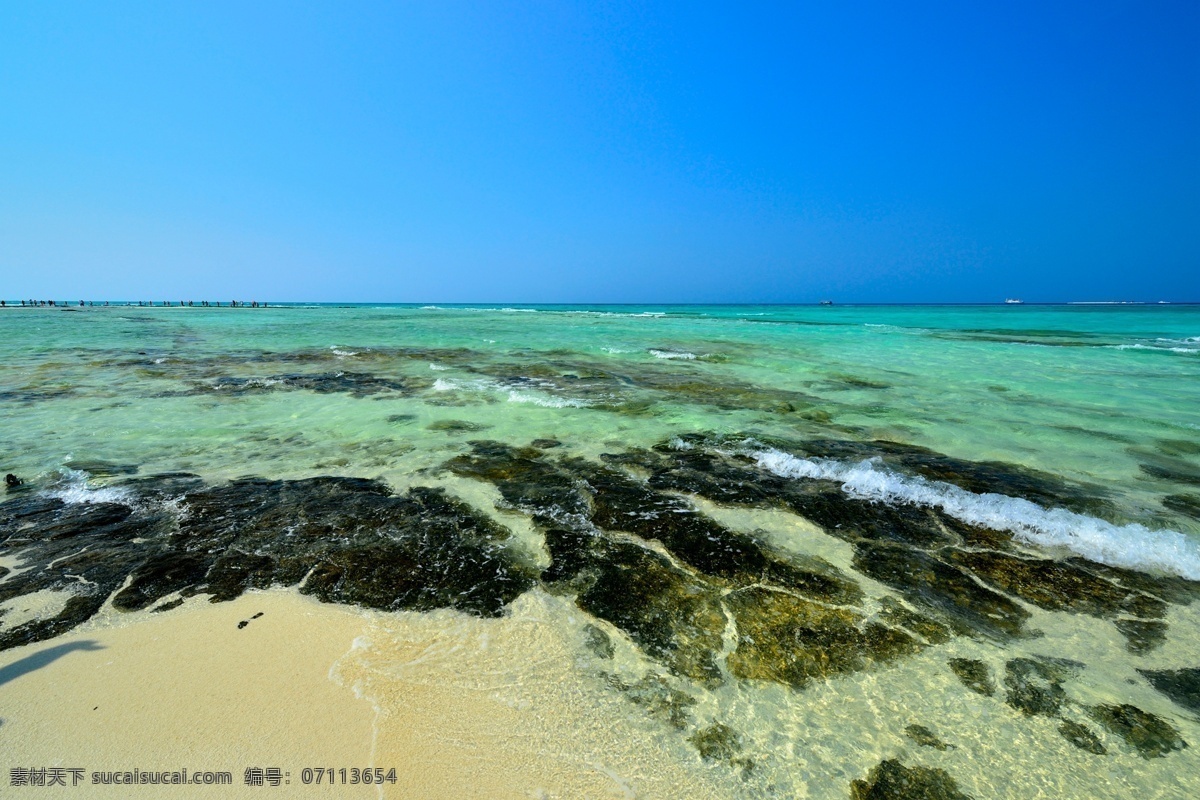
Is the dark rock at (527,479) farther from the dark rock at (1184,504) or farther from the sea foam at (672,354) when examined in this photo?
the sea foam at (672,354)

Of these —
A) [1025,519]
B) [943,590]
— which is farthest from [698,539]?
[1025,519]

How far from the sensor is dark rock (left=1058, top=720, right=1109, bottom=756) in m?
2.61

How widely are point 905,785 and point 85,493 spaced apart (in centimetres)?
794

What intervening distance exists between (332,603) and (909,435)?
28.1 feet

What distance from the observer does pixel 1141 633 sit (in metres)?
3.51

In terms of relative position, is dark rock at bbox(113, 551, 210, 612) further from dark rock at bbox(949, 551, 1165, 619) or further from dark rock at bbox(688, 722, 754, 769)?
dark rock at bbox(949, 551, 1165, 619)

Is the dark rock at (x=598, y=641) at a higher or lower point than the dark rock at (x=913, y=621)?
lower

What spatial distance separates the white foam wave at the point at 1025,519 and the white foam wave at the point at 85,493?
7.60m

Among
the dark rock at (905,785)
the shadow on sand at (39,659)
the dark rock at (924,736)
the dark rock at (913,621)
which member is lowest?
the dark rock at (905,785)

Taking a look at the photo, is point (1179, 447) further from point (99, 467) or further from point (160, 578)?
point (99, 467)

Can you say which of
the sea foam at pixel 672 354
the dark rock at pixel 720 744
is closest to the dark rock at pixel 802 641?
the dark rock at pixel 720 744

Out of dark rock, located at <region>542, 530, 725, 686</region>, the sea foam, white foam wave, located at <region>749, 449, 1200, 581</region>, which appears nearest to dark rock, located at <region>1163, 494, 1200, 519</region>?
white foam wave, located at <region>749, 449, 1200, 581</region>

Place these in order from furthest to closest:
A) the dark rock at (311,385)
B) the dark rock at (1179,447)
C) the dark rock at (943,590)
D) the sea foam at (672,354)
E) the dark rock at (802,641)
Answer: the sea foam at (672,354)
the dark rock at (311,385)
the dark rock at (1179,447)
the dark rock at (943,590)
the dark rock at (802,641)

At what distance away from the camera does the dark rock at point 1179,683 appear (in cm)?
292
